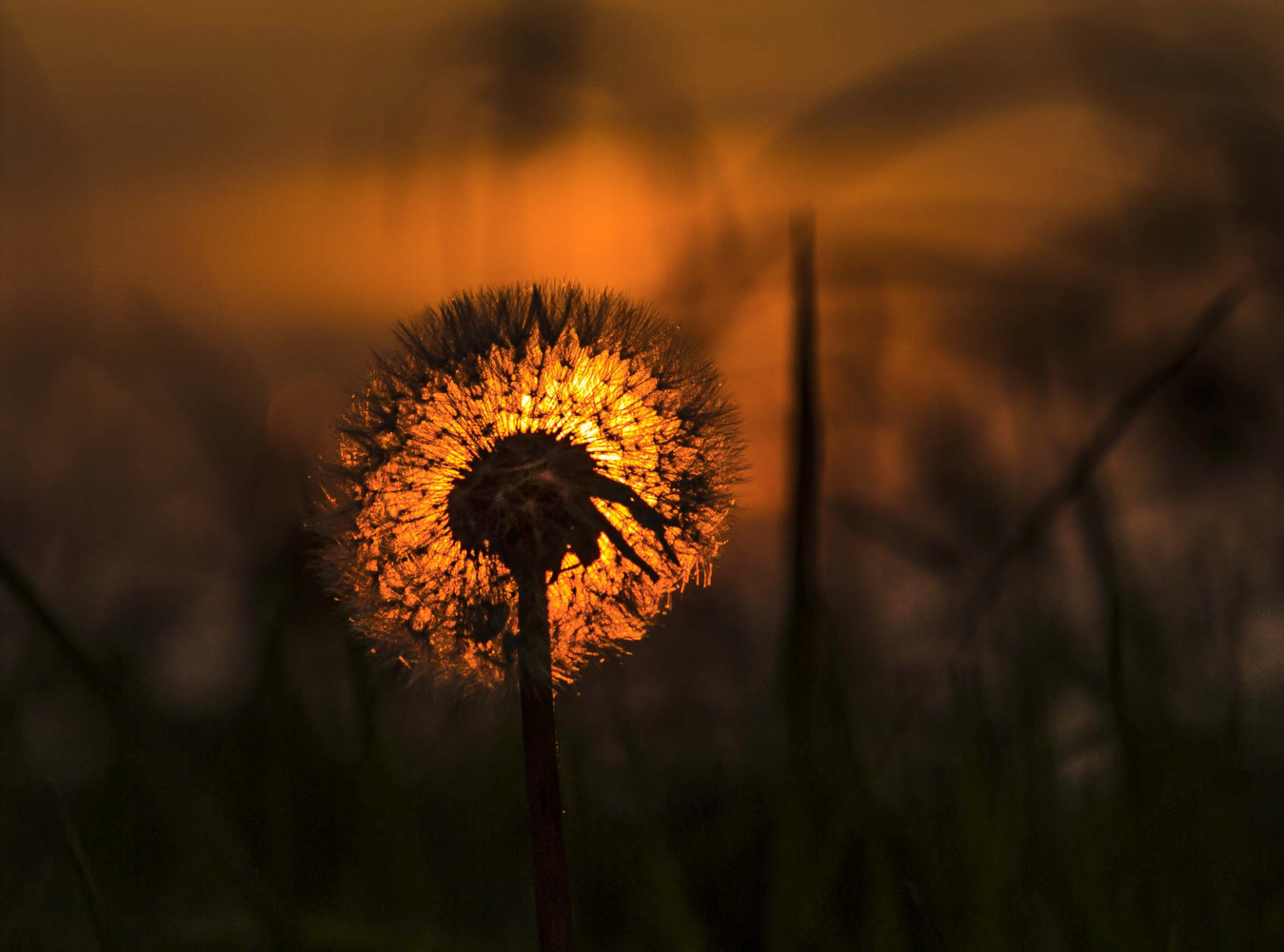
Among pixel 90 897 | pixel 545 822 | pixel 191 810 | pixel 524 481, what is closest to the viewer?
pixel 545 822

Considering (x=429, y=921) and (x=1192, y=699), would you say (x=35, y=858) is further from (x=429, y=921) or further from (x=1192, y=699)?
(x=1192, y=699)

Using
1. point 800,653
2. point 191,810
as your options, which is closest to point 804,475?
point 800,653

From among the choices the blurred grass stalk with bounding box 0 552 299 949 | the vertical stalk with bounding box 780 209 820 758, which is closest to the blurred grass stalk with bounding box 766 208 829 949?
the vertical stalk with bounding box 780 209 820 758

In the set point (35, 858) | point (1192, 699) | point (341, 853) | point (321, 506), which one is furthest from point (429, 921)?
point (1192, 699)

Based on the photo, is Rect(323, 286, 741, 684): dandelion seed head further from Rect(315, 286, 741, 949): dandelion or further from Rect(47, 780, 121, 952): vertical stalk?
Rect(47, 780, 121, 952): vertical stalk

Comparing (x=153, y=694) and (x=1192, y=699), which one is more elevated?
(x=153, y=694)

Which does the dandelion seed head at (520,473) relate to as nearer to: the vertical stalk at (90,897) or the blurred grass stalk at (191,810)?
the blurred grass stalk at (191,810)

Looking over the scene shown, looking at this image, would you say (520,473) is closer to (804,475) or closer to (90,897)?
(804,475)

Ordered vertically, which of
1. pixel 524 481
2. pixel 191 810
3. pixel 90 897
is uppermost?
pixel 524 481
